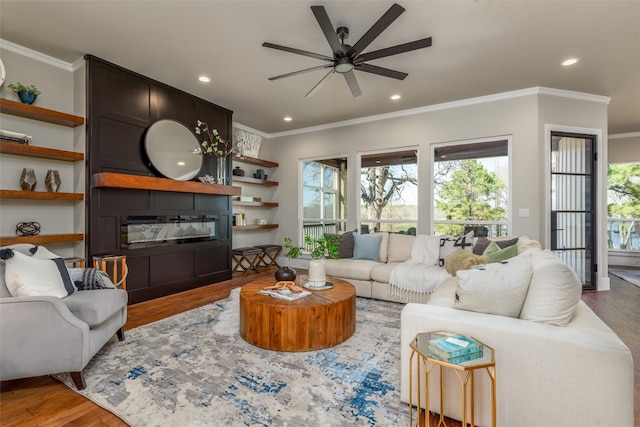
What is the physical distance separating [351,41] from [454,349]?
9.66 feet

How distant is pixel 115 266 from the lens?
327 centimetres

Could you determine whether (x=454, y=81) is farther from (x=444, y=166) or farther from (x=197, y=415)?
(x=197, y=415)

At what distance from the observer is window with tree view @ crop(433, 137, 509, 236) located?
4441 millimetres

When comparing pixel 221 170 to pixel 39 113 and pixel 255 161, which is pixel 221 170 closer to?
pixel 255 161

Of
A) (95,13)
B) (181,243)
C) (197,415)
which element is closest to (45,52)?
(95,13)

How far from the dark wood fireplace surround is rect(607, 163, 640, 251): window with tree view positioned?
8086mm

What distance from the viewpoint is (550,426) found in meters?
1.35

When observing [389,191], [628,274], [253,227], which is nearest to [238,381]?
[253,227]

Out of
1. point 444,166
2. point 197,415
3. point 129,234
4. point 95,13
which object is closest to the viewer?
point 197,415

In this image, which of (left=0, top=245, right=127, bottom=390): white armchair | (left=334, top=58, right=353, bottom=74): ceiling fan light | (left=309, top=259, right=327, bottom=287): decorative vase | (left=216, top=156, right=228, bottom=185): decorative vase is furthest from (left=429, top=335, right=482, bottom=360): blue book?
(left=216, top=156, right=228, bottom=185): decorative vase

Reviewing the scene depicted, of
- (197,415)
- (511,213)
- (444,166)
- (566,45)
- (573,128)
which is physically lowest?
(197,415)

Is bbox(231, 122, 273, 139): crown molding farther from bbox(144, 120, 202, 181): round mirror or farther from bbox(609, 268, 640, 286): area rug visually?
bbox(609, 268, 640, 286): area rug

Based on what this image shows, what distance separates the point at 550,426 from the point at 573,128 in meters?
4.48

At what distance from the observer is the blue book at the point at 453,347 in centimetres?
128
